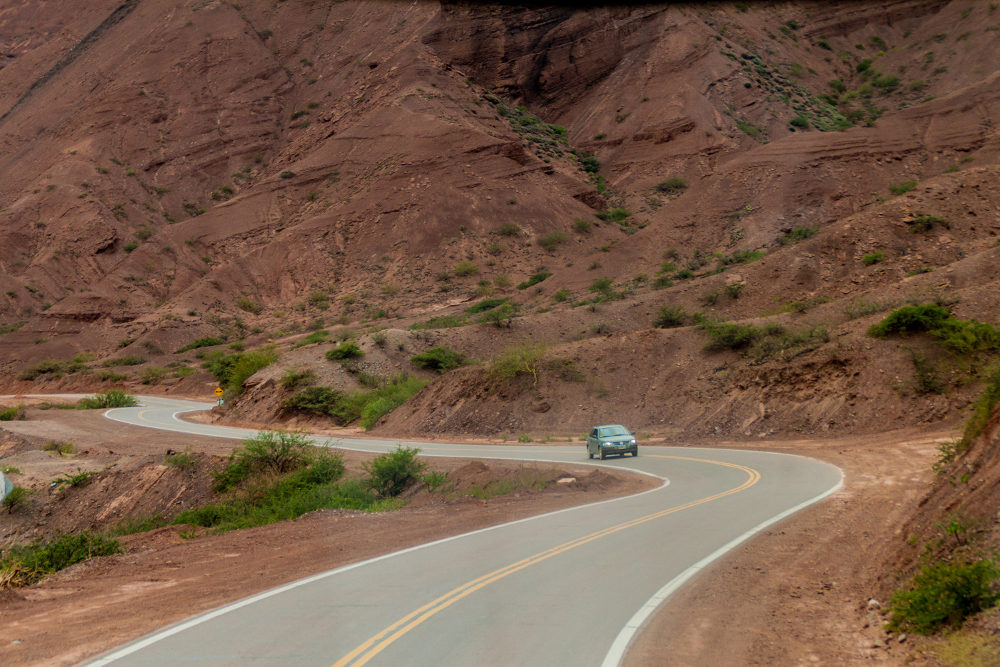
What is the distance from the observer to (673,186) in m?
72.4

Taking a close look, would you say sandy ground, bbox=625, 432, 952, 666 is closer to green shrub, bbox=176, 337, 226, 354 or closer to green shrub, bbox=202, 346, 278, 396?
green shrub, bbox=202, 346, 278, 396

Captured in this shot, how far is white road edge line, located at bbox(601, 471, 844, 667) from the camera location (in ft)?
20.7

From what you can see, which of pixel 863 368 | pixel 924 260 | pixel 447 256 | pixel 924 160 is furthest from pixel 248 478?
pixel 924 160

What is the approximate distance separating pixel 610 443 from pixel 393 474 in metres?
7.47

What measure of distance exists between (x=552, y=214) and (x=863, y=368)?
45250mm

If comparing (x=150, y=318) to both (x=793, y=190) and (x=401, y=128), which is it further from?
(x=793, y=190)

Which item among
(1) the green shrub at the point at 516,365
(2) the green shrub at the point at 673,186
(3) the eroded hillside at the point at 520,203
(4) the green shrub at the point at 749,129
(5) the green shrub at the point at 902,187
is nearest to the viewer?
(3) the eroded hillside at the point at 520,203

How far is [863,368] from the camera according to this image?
27.6 m

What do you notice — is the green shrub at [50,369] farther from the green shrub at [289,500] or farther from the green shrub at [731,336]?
the green shrub at [731,336]

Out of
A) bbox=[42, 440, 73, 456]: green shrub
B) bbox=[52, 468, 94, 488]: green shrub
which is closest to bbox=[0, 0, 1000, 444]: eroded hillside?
bbox=[42, 440, 73, 456]: green shrub

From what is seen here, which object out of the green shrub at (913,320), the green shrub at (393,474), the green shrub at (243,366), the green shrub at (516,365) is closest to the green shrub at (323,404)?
the green shrub at (243,366)

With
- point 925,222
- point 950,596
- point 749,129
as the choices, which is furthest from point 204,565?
point 749,129

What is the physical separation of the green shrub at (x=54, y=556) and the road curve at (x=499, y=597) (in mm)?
5016

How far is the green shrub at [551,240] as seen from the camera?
67.1 m
